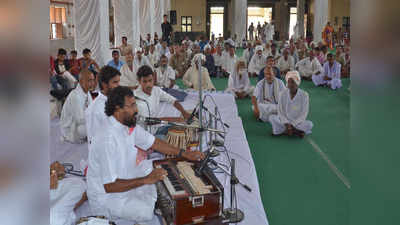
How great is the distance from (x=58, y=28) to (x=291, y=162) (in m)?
11.6

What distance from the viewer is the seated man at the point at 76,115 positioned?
369cm

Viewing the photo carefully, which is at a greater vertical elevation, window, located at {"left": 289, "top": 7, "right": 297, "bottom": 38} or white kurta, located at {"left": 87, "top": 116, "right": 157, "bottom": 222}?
window, located at {"left": 289, "top": 7, "right": 297, "bottom": 38}

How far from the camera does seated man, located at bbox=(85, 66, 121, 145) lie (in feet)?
9.39

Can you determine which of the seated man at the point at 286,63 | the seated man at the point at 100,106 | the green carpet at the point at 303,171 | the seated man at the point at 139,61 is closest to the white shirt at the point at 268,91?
the green carpet at the point at 303,171

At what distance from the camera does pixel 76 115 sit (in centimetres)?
372

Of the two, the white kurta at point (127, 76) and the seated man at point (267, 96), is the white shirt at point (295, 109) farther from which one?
the white kurta at point (127, 76)

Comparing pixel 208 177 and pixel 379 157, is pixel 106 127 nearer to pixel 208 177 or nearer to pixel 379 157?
pixel 208 177

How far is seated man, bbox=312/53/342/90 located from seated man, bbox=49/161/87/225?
660 cm

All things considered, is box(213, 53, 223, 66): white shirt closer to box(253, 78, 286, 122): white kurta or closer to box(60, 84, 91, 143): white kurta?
box(253, 78, 286, 122): white kurta

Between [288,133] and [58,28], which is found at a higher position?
[58,28]

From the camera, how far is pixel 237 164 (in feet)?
10.3

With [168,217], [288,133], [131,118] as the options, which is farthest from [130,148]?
[288,133]

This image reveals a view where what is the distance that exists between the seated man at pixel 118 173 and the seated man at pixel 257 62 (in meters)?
7.59

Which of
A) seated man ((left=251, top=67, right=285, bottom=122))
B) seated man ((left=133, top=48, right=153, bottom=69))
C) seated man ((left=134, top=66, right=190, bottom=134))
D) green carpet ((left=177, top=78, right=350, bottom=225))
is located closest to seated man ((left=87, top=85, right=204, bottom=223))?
green carpet ((left=177, top=78, right=350, bottom=225))
